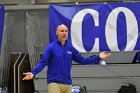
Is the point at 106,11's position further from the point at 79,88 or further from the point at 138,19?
the point at 79,88

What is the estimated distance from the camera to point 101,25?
8.09m

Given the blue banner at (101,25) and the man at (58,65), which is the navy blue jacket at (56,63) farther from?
the blue banner at (101,25)

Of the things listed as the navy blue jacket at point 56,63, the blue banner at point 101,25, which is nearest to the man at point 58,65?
the navy blue jacket at point 56,63

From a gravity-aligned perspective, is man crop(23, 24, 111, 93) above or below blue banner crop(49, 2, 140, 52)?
below

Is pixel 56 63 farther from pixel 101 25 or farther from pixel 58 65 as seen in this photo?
pixel 101 25

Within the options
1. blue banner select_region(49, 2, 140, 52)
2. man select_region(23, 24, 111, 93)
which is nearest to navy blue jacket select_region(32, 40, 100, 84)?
man select_region(23, 24, 111, 93)

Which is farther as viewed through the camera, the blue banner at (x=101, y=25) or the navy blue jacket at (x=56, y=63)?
the blue banner at (x=101, y=25)

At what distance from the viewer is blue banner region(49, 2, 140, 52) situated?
8031 mm

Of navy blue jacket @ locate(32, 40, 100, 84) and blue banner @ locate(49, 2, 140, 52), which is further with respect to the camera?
blue banner @ locate(49, 2, 140, 52)

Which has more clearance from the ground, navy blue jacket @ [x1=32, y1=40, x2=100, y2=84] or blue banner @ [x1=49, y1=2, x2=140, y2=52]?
blue banner @ [x1=49, y1=2, x2=140, y2=52]

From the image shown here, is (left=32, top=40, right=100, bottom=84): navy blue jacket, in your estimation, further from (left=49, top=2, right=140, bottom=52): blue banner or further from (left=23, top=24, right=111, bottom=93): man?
(left=49, top=2, right=140, bottom=52): blue banner

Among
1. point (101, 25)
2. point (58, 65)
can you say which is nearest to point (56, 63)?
point (58, 65)

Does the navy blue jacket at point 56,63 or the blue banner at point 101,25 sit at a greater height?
the blue banner at point 101,25

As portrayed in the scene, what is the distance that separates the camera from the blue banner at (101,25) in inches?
316
